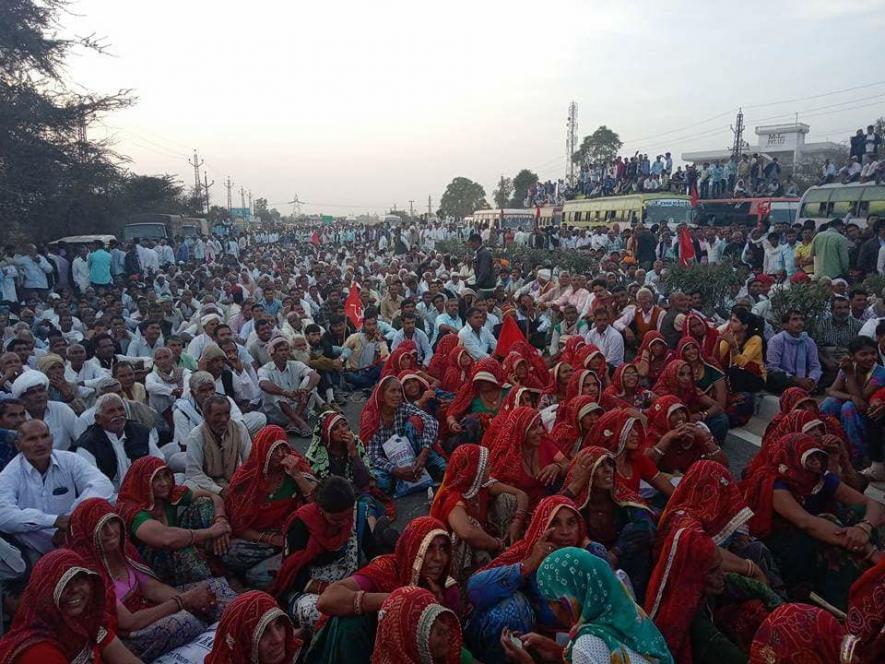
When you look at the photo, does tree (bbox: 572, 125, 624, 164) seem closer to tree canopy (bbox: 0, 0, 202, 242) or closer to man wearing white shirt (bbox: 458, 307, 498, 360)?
tree canopy (bbox: 0, 0, 202, 242)

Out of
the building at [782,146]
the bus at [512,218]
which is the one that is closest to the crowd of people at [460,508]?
the bus at [512,218]

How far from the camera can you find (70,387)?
6.07 m

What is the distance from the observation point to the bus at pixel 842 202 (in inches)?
568

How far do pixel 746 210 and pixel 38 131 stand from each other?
1968 centimetres

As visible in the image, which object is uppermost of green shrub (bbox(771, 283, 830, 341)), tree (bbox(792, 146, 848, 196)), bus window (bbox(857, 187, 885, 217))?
tree (bbox(792, 146, 848, 196))

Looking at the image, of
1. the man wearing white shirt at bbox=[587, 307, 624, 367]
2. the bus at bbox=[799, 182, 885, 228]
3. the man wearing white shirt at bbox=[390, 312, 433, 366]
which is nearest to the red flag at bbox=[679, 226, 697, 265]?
the bus at bbox=[799, 182, 885, 228]

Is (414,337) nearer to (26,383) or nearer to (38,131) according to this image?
(26,383)

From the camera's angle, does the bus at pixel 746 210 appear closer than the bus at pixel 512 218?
Yes

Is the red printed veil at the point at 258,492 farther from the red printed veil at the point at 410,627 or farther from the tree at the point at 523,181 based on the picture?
the tree at the point at 523,181

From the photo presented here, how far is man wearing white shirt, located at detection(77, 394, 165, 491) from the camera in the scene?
174 inches

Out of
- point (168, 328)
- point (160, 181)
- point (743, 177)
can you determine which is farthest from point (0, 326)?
point (160, 181)

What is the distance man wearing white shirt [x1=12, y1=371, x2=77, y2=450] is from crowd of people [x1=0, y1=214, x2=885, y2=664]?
2cm

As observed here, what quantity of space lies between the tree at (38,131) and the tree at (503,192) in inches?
1685

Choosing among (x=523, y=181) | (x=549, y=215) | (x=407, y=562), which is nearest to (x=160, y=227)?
(x=549, y=215)
